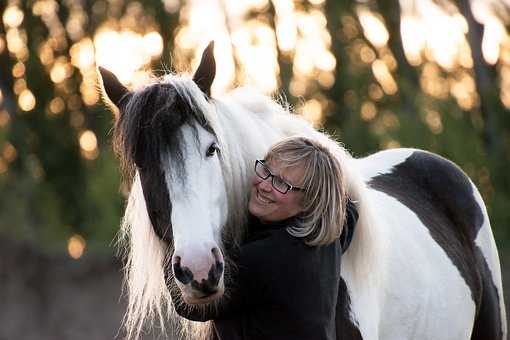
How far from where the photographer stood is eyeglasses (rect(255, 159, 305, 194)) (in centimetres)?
342

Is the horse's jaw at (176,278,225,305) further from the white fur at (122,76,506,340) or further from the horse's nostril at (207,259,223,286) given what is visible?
the white fur at (122,76,506,340)

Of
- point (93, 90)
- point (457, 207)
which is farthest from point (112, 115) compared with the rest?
point (457, 207)

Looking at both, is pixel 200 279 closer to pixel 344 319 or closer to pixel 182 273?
pixel 182 273

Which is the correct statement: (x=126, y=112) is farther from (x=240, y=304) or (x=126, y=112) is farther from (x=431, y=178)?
(x=431, y=178)

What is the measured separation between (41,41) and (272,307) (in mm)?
18317

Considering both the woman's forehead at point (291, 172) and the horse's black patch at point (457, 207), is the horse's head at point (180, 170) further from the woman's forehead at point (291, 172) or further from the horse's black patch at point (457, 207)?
the horse's black patch at point (457, 207)

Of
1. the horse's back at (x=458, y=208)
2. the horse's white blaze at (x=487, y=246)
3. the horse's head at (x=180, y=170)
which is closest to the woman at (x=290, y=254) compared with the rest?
the horse's head at (x=180, y=170)

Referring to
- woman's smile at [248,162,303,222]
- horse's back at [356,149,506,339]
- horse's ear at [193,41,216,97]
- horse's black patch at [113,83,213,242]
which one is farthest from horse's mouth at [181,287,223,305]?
horse's back at [356,149,506,339]

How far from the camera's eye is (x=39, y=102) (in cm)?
2072

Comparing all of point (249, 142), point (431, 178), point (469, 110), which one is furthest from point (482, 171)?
point (249, 142)

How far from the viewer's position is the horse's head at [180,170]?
3.12m

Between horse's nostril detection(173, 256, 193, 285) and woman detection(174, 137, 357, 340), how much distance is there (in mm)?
290

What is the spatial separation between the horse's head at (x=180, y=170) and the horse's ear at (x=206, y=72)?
0.17 ft

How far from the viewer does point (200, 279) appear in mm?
3068
